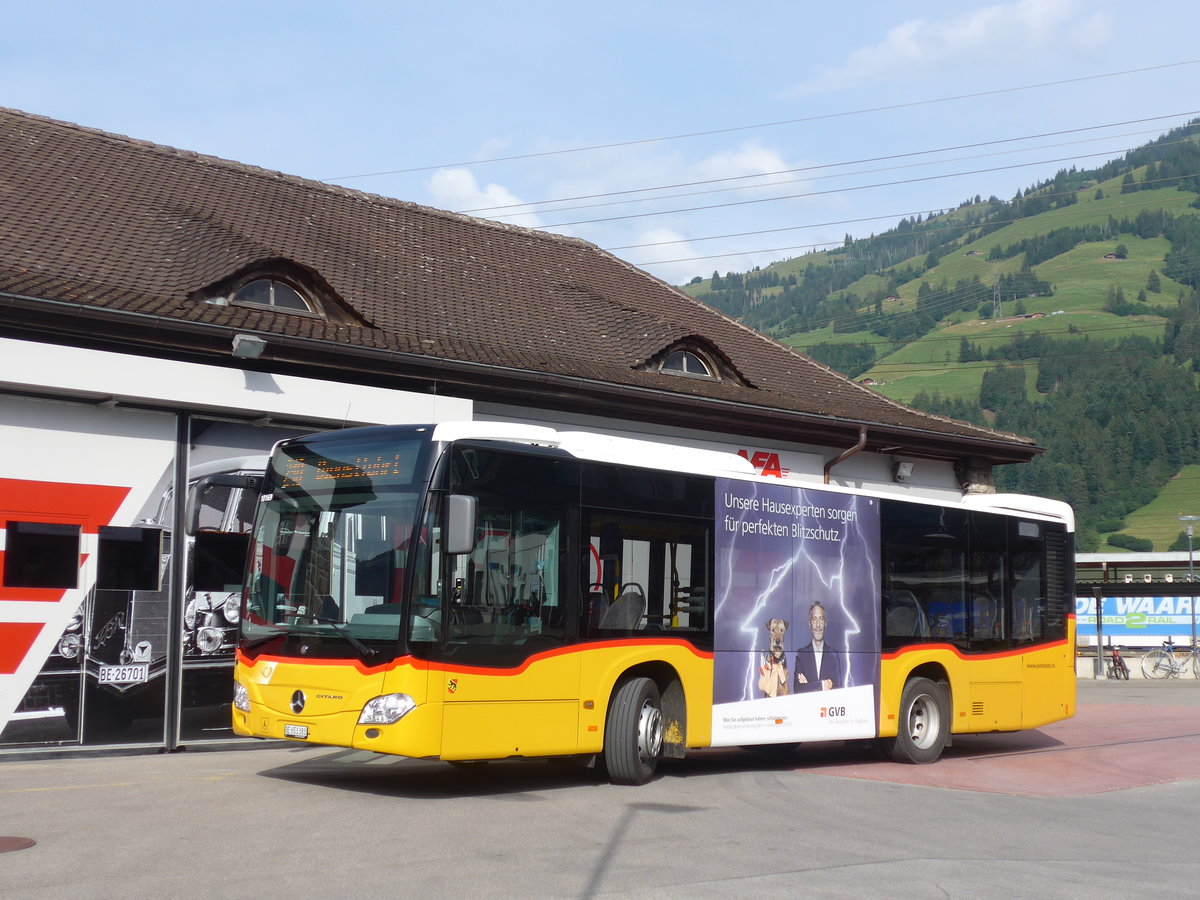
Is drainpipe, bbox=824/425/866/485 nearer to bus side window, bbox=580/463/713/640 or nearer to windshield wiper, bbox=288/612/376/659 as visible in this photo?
bus side window, bbox=580/463/713/640

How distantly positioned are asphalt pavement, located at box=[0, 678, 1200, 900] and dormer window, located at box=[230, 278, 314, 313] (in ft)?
18.2

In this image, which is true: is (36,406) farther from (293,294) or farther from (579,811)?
(579,811)

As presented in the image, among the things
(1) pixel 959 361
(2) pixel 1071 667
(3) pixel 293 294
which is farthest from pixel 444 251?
(1) pixel 959 361

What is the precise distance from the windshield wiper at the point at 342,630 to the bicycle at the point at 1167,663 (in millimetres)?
34329

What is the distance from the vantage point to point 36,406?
13.5 meters

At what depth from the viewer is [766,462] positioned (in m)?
21.6

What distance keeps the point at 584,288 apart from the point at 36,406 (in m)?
12.2

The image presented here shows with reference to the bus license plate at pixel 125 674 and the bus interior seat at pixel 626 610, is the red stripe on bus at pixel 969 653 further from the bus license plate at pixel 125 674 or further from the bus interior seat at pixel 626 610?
the bus license plate at pixel 125 674

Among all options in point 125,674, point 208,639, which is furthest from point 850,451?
point 125,674

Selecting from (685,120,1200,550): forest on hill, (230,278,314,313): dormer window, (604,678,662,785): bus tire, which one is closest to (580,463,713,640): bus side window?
(604,678,662,785): bus tire

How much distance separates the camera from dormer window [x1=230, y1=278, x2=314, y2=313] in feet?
55.6

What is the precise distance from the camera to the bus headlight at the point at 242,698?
10961 mm

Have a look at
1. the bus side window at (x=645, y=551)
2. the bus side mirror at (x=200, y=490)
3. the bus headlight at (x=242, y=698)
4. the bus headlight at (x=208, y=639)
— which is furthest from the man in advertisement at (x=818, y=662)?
the bus headlight at (x=208, y=639)

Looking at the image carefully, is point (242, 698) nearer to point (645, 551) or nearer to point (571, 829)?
point (571, 829)
